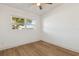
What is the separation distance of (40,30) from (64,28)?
96 centimetres

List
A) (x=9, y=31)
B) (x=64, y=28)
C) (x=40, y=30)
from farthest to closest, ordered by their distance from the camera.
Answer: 1. (x=64, y=28)
2. (x=40, y=30)
3. (x=9, y=31)

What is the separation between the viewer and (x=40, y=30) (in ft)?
6.07

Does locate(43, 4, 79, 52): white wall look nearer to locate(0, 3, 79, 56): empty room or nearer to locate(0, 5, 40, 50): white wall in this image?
locate(0, 3, 79, 56): empty room

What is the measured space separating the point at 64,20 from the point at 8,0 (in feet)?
7.34

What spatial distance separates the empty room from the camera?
1.58 m

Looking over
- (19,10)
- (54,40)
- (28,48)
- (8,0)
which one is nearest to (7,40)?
(28,48)

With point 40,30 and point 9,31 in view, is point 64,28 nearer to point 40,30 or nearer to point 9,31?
point 40,30

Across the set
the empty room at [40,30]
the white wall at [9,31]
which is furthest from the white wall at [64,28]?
the white wall at [9,31]

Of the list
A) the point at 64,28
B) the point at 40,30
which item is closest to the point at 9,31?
the point at 40,30

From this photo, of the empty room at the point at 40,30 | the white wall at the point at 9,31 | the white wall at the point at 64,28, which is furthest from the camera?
the white wall at the point at 64,28

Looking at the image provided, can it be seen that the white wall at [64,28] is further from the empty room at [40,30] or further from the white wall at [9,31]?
the white wall at [9,31]

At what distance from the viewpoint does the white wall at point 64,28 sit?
2195 millimetres

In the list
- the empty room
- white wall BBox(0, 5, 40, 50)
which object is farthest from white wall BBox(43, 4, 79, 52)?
white wall BBox(0, 5, 40, 50)

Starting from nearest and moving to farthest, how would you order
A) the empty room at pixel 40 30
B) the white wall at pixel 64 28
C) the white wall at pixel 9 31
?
the empty room at pixel 40 30 < the white wall at pixel 9 31 < the white wall at pixel 64 28
